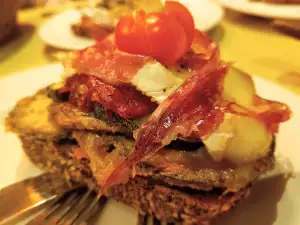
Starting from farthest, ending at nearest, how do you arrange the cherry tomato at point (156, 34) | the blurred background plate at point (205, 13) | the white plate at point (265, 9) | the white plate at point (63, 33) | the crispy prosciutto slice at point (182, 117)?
the white plate at point (265, 9) < the blurred background plate at point (205, 13) < the white plate at point (63, 33) < the cherry tomato at point (156, 34) < the crispy prosciutto slice at point (182, 117)

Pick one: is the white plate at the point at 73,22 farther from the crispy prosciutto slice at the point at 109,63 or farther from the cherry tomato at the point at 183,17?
the cherry tomato at the point at 183,17

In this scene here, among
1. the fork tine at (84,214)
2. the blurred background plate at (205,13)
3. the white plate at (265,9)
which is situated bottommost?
the fork tine at (84,214)

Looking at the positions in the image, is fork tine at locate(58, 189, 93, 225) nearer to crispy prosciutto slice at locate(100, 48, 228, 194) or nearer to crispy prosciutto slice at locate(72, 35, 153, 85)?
crispy prosciutto slice at locate(100, 48, 228, 194)

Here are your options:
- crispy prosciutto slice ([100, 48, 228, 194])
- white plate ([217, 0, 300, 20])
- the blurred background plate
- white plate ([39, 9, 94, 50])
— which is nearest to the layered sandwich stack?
crispy prosciutto slice ([100, 48, 228, 194])

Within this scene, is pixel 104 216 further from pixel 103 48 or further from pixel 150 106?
pixel 103 48

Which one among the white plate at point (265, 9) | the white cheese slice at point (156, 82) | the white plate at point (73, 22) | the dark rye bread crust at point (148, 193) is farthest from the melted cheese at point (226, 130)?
the white plate at point (265, 9)

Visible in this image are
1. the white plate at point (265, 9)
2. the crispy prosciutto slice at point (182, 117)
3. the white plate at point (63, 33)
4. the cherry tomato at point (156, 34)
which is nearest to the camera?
the crispy prosciutto slice at point (182, 117)

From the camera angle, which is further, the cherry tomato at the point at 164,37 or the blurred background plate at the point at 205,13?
the blurred background plate at the point at 205,13
